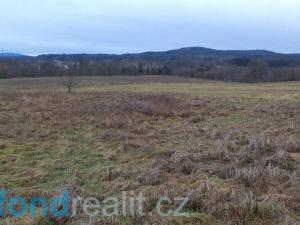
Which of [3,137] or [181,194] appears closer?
[181,194]

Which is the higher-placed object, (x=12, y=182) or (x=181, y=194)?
(x=181, y=194)

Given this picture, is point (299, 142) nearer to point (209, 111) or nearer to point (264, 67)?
point (209, 111)

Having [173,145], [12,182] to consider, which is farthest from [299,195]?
[173,145]

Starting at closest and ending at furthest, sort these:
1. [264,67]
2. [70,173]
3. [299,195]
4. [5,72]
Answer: [299,195], [70,173], [5,72], [264,67]

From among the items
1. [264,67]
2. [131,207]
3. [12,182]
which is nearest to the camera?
[131,207]

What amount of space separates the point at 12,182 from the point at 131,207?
3754 millimetres

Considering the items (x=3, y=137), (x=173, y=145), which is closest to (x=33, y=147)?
(x=3, y=137)

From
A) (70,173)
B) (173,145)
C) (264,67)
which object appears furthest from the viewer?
(264,67)

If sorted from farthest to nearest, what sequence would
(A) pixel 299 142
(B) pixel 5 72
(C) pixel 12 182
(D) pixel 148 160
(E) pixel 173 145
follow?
(B) pixel 5 72
(E) pixel 173 145
(A) pixel 299 142
(D) pixel 148 160
(C) pixel 12 182

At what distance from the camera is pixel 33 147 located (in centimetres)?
1330

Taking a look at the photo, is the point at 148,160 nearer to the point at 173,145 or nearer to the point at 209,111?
the point at 173,145

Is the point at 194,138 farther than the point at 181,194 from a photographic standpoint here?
Yes

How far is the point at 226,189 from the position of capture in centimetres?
678

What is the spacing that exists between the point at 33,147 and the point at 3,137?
229 cm
